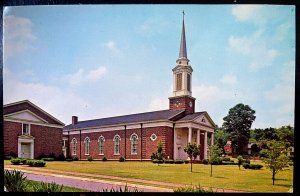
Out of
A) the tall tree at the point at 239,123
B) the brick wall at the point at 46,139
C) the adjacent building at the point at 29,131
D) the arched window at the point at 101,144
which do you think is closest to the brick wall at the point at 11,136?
the adjacent building at the point at 29,131

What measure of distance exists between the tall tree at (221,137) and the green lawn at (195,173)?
33 cm

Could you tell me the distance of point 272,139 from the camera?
4039 millimetres

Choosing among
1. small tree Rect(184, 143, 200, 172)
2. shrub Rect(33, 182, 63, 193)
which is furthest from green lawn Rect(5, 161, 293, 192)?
shrub Rect(33, 182, 63, 193)

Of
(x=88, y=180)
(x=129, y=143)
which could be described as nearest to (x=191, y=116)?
(x=129, y=143)

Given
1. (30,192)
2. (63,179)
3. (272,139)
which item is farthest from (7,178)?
(272,139)

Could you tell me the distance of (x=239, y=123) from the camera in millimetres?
4121

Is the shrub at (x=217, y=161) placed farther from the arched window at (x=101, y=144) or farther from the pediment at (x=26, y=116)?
the pediment at (x=26, y=116)

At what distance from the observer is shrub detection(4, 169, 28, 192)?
404 cm

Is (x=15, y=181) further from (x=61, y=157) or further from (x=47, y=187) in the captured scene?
(x=61, y=157)

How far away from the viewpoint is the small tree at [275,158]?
398 centimetres

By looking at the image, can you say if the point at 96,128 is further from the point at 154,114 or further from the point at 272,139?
the point at 272,139

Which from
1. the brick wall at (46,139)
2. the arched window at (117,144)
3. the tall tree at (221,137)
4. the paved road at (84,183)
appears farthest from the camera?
the arched window at (117,144)

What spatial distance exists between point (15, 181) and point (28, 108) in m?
1.04

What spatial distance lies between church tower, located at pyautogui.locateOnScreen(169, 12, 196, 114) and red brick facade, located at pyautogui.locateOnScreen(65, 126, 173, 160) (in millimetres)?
410
